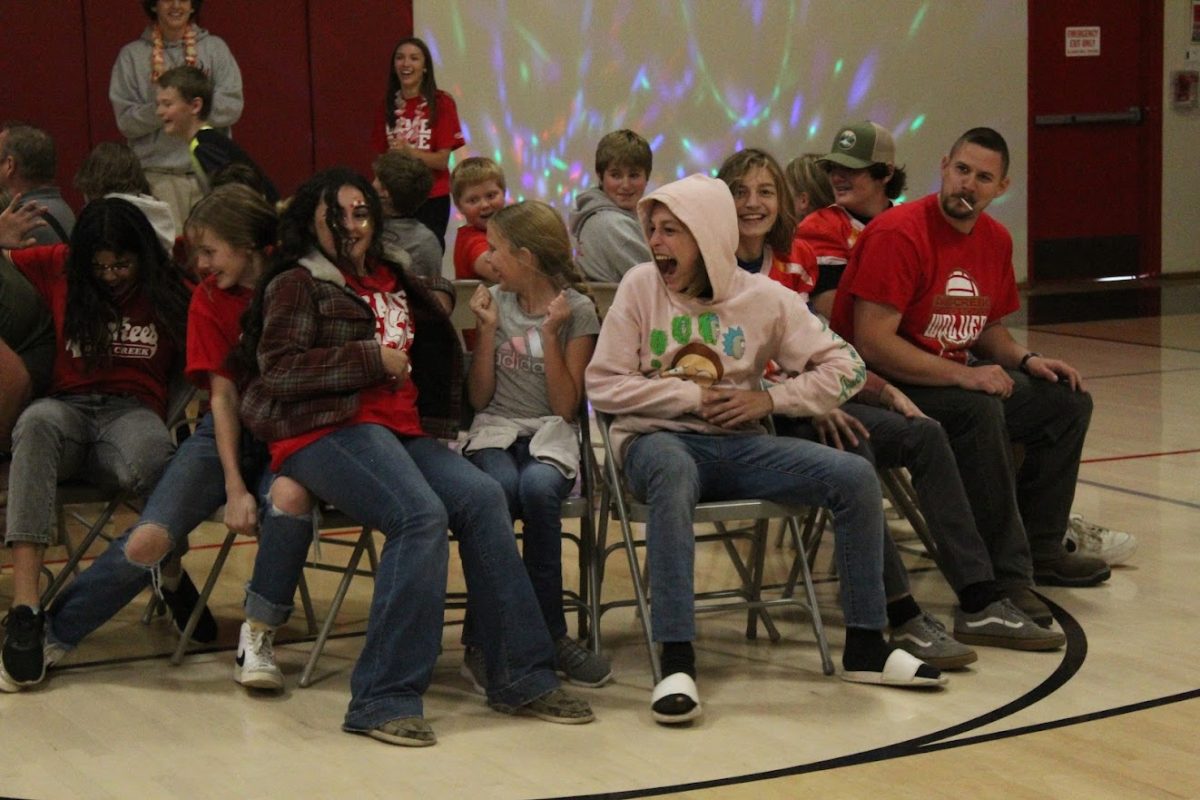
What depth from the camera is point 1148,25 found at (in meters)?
11.9

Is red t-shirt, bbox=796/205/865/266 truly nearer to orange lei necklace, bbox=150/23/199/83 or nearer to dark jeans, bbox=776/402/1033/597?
dark jeans, bbox=776/402/1033/597

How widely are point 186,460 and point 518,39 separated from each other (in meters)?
6.27

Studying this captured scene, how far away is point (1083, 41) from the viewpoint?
11781 mm

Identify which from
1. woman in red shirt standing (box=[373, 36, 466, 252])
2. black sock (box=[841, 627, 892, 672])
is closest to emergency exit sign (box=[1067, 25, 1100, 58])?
woman in red shirt standing (box=[373, 36, 466, 252])

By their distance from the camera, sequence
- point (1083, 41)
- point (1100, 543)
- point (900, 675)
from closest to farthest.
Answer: point (900, 675), point (1100, 543), point (1083, 41)

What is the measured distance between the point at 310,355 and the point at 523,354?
567 millimetres

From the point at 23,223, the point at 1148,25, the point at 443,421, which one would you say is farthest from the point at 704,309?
the point at 1148,25

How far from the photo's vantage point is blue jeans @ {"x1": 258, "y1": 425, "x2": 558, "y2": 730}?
11.1ft

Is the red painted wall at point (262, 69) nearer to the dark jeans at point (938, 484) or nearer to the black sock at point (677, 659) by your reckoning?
the dark jeans at point (938, 484)

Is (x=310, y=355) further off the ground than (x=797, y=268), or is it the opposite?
(x=797, y=268)

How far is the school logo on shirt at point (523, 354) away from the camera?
392 cm

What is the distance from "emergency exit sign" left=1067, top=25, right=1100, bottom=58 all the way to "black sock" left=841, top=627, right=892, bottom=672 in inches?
354

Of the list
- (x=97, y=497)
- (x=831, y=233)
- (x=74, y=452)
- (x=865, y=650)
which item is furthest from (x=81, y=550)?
(x=831, y=233)

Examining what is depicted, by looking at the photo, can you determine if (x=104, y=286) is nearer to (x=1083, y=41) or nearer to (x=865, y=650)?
(x=865, y=650)
